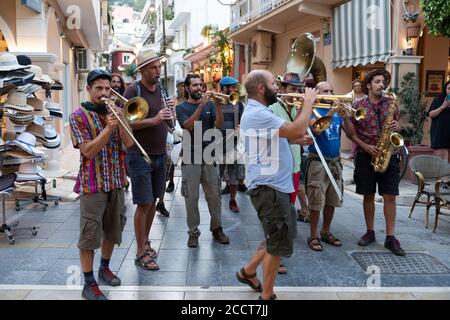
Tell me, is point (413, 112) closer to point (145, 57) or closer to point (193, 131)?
point (193, 131)

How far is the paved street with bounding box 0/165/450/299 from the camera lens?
3.99m

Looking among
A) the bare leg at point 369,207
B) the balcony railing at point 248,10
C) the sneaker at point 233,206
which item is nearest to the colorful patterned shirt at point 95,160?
the bare leg at point 369,207

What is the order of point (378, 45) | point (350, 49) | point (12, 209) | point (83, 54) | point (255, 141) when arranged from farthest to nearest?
point (83, 54) < point (350, 49) < point (378, 45) < point (12, 209) < point (255, 141)

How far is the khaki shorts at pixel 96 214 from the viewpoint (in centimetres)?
371

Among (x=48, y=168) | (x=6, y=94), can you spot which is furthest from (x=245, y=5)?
(x=6, y=94)

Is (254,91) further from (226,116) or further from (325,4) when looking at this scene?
(325,4)

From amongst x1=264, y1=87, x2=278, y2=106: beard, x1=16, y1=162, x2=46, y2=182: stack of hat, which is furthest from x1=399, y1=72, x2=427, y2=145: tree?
x1=16, y1=162, x2=46, y2=182: stack of hat

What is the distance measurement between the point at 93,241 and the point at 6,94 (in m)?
3.46

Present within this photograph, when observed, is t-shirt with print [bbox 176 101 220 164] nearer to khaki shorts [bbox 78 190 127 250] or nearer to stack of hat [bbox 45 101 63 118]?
khaki shorts [bbox 78 190 127 250]

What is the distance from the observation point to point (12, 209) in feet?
22.4

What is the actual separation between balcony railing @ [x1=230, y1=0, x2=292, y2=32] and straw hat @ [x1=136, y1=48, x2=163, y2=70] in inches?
375

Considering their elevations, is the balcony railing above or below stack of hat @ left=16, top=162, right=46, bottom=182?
above

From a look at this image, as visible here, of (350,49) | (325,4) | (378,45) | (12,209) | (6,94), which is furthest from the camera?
(325,4)
